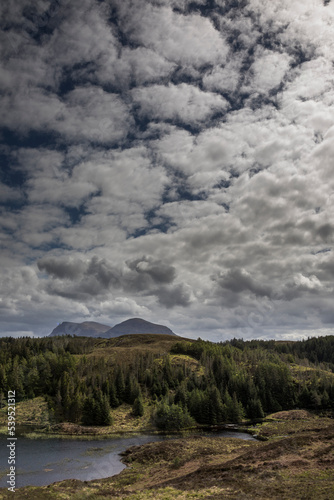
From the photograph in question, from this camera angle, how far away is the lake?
171 ft

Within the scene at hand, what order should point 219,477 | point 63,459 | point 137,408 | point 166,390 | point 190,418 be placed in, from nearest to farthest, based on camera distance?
point 219,477 → point 63,459 → point 190,418 → point 137,408 → point 166,390

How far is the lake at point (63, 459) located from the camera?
5203cm

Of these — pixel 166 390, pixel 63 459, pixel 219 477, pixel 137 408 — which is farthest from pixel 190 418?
pixel 219 477

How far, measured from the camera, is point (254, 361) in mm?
192875

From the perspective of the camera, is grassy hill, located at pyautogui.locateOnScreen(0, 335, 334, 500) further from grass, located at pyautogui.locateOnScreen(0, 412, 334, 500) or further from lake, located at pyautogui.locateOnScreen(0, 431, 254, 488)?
lake, located at pyautogui.locateOnScreen(0, 431, 254, 488)

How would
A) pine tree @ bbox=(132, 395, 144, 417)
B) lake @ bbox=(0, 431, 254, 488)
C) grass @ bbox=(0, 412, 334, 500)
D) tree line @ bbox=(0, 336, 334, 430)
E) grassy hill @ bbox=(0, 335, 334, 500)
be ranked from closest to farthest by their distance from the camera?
grass @ bbox=(0, 412, 334, 500) < grassy hill @ bbox=(0, 335, 334, 500) < lake @ bbox=(0, 431, 254, 488) < tree line @ bbox=(0, 336, 334, 430) < pine tree @ bbox=(132, 395, 144, 417)

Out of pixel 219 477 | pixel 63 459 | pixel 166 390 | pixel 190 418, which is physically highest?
pixel 219 477

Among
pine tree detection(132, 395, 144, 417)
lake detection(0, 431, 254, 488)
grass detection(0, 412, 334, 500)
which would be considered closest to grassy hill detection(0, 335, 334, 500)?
grass detection(0, 412, 334, 500)

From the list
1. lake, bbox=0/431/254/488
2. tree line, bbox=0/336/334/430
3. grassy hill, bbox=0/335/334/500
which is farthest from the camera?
tree line, bbox=0/336/334/430

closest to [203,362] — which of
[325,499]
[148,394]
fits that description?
[148,394]

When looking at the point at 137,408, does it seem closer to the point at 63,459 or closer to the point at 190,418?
the point at 190,418

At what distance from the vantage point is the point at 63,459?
2542 inches

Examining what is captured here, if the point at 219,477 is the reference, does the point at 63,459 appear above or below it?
below

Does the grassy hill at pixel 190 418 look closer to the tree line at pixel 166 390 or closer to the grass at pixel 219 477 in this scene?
the grass at pixel 219 477
